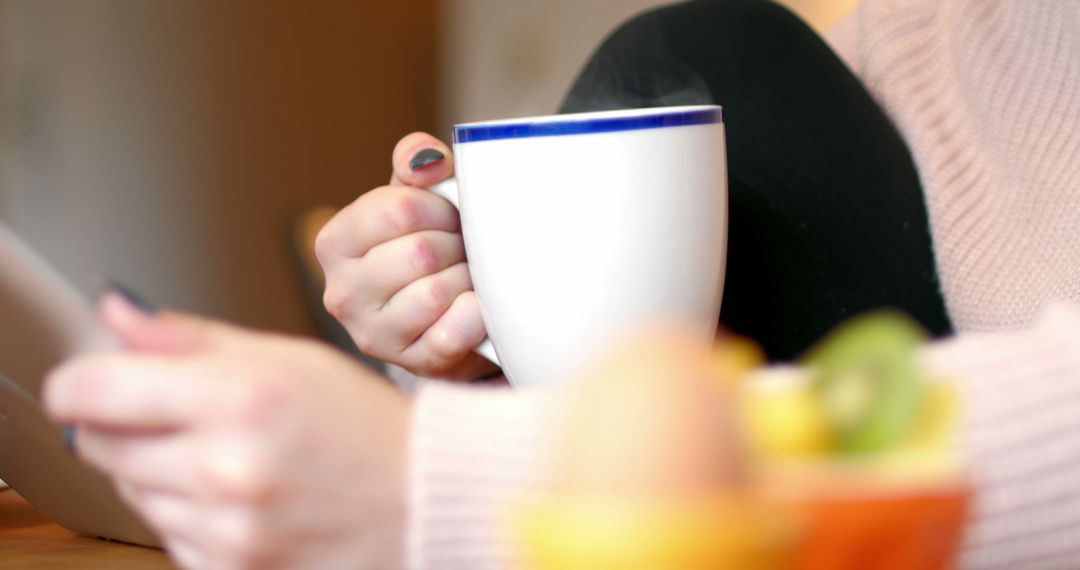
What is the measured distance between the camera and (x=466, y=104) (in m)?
3.23

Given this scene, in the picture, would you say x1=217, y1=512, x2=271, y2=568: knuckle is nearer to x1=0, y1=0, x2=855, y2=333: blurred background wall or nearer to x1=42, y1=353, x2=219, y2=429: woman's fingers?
x1=42, y1=353, x2=219, y2=429: woman's fingers

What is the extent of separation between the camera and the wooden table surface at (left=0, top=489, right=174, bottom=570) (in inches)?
16.0

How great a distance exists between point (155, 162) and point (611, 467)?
2.64 m

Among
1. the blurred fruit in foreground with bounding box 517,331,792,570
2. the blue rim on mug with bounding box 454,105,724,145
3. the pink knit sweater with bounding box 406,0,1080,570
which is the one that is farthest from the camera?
the pink knit sweater with bounding box 406,0,1080,570

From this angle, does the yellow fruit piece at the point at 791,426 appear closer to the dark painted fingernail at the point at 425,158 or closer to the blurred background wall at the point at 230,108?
the dark painted fingernail at the point at 425,158

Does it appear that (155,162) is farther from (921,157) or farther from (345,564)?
(345,564)

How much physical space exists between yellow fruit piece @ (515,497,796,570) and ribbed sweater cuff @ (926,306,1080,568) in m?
0.15

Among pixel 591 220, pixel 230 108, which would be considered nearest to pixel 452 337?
pixel 591 220

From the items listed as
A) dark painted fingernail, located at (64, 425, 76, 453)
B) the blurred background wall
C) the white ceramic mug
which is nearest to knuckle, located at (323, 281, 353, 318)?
the white ceramic mug

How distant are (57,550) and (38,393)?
6 cm

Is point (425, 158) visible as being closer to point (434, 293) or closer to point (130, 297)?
point (434, 293)

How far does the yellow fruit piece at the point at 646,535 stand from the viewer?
6.2 inches

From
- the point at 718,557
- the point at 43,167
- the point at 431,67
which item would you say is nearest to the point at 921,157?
the point at 718,557

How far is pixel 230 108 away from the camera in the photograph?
2836mm
